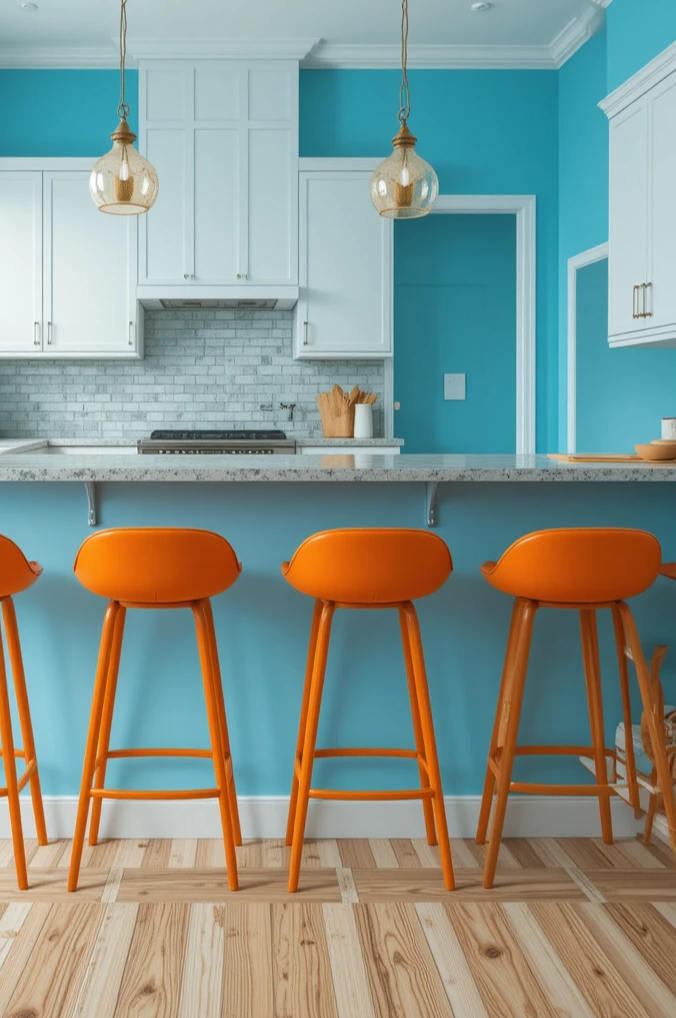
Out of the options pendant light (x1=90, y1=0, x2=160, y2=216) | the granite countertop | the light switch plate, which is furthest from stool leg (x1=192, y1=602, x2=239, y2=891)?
the light switch plate

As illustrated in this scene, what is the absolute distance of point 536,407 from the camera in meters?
5.45

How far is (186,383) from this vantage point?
18.2ft

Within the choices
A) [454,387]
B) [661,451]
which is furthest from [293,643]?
[454,387]

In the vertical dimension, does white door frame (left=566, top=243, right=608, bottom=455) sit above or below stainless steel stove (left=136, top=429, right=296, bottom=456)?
above

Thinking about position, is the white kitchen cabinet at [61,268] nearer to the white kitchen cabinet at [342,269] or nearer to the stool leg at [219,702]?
the white kitchen cabinet at [342,269]

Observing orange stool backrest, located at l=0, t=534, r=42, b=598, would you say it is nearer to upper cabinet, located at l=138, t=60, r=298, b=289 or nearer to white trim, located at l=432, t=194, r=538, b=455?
upper cabinet, located at l=138, t=60, r=298, b=289

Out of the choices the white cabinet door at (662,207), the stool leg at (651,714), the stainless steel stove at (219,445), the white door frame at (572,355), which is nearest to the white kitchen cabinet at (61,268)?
the stainless steel stove at (219,445)

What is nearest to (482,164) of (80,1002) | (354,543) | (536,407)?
(536,407)

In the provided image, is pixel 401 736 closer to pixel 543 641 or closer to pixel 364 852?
pixel 364 852

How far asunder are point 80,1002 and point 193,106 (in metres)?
4.52

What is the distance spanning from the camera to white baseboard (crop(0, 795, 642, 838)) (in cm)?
268

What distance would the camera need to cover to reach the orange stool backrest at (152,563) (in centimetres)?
221

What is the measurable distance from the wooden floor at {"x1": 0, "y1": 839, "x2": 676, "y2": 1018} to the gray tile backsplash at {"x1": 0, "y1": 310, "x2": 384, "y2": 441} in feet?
10.8

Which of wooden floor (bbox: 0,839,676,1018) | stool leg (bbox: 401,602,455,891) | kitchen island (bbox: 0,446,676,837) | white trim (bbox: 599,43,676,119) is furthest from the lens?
white trim (bbox: 599,43,676,119)
